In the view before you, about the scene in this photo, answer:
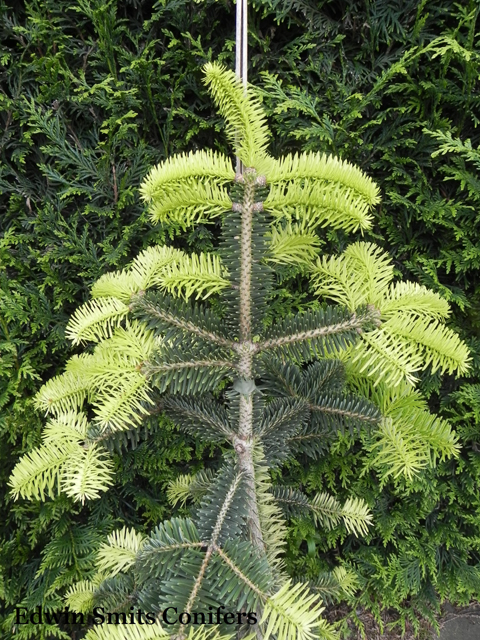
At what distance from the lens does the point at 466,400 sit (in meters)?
1.25

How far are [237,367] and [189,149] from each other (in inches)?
34.3

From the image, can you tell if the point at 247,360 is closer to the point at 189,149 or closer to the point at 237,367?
the point at 237,367

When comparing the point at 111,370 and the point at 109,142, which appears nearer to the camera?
the point at 111,370

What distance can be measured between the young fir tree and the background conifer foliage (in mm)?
500

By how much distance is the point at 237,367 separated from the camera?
0.59 m

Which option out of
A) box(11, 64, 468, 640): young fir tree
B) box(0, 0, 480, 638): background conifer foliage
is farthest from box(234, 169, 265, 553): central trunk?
box(0, 0, 480, 638): background conifer foliage

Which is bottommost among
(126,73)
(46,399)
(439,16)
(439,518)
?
(46,399)

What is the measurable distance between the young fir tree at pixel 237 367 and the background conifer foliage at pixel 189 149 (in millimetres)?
500

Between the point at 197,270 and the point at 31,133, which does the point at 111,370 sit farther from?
the point at 31,133

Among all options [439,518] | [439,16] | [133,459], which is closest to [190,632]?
[133,459]

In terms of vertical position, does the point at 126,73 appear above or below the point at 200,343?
above

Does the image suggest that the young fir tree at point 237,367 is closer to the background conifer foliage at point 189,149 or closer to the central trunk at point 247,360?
the central trunk at point 247,360

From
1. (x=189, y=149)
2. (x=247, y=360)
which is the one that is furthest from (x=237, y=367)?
(x=189, y=149)

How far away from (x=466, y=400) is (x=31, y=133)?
1.48 metres
